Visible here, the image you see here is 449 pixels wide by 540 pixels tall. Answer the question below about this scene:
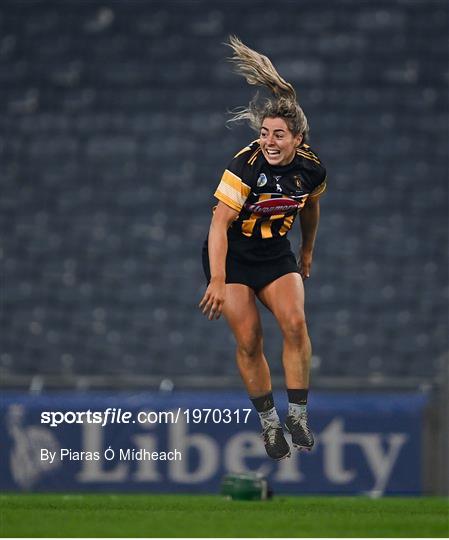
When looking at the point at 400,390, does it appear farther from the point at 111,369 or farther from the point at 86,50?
the point at 86,50

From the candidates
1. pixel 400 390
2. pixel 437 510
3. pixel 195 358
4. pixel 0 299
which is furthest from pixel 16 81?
pixel 437 510

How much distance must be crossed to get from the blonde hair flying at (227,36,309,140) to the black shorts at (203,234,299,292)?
16.0 inches

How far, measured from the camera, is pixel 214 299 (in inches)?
Answer: 194

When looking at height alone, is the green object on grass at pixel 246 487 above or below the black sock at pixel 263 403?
below

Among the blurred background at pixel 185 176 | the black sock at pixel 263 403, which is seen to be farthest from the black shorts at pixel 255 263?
the blurred background at pixel 185 176

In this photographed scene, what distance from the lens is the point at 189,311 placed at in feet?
40.0

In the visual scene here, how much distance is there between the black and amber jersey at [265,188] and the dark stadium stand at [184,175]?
670cm

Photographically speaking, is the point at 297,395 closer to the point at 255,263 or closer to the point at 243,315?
the point at 243,315

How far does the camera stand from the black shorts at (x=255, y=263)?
516 centimetres

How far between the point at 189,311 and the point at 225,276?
23.3 feet

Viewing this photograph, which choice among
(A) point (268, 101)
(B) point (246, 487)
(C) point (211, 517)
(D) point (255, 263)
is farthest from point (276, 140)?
(B) point (246, 487)

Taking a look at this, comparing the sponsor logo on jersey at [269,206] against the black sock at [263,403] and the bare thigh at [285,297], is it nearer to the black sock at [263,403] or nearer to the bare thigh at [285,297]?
the bare thigh at [285,297]

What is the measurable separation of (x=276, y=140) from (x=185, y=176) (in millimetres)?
7404

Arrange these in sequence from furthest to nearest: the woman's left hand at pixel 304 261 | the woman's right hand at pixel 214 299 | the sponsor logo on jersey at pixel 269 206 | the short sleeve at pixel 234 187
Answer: the woman's left hand at pixel 304 261
the sponsor logo on jersey at pixel 269 206
the short sleeve at pixel 234 187
the woman's right hand at pixel 214 299
